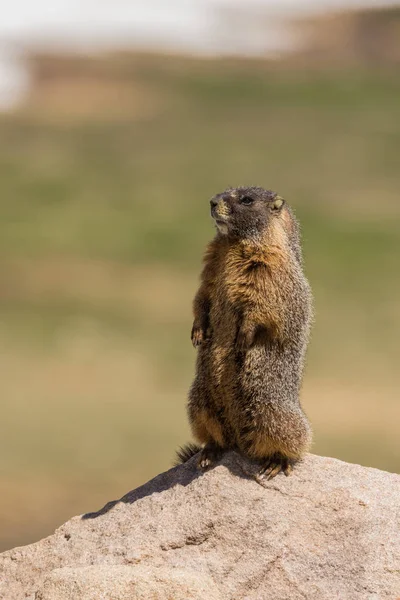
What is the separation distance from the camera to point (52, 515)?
17.3m

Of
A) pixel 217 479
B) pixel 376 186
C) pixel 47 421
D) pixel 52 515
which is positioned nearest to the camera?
pixel 217 479

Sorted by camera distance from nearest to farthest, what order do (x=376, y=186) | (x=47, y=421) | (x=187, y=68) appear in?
(x=47, y=421)
(x=376, y=186)
(x=187, y=68)

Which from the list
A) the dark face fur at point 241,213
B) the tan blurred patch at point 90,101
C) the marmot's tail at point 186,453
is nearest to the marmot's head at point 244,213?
the dark face fur at point 241,213

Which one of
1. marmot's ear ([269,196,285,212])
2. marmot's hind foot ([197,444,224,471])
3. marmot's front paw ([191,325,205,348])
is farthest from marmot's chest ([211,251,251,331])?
marmot's hind foot ([197,444,224,471])

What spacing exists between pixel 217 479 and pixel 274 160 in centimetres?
2618

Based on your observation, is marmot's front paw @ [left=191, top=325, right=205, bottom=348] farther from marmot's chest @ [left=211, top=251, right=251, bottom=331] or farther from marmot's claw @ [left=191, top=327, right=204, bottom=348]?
marmot's chest @ [left=211, top=251, right=251, bottom=331]

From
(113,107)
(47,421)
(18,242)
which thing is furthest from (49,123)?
(47,421)

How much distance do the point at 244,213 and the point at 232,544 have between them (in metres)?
2.44

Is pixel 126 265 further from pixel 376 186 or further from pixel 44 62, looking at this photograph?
pixel 44 62

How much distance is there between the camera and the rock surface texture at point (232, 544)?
7.38m

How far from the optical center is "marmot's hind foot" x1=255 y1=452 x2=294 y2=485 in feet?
26.8

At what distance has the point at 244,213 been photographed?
27.5ft

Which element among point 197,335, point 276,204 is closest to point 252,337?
point 197,335

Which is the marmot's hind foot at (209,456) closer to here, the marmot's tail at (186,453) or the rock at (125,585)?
the marmot's tail at (186,453)
